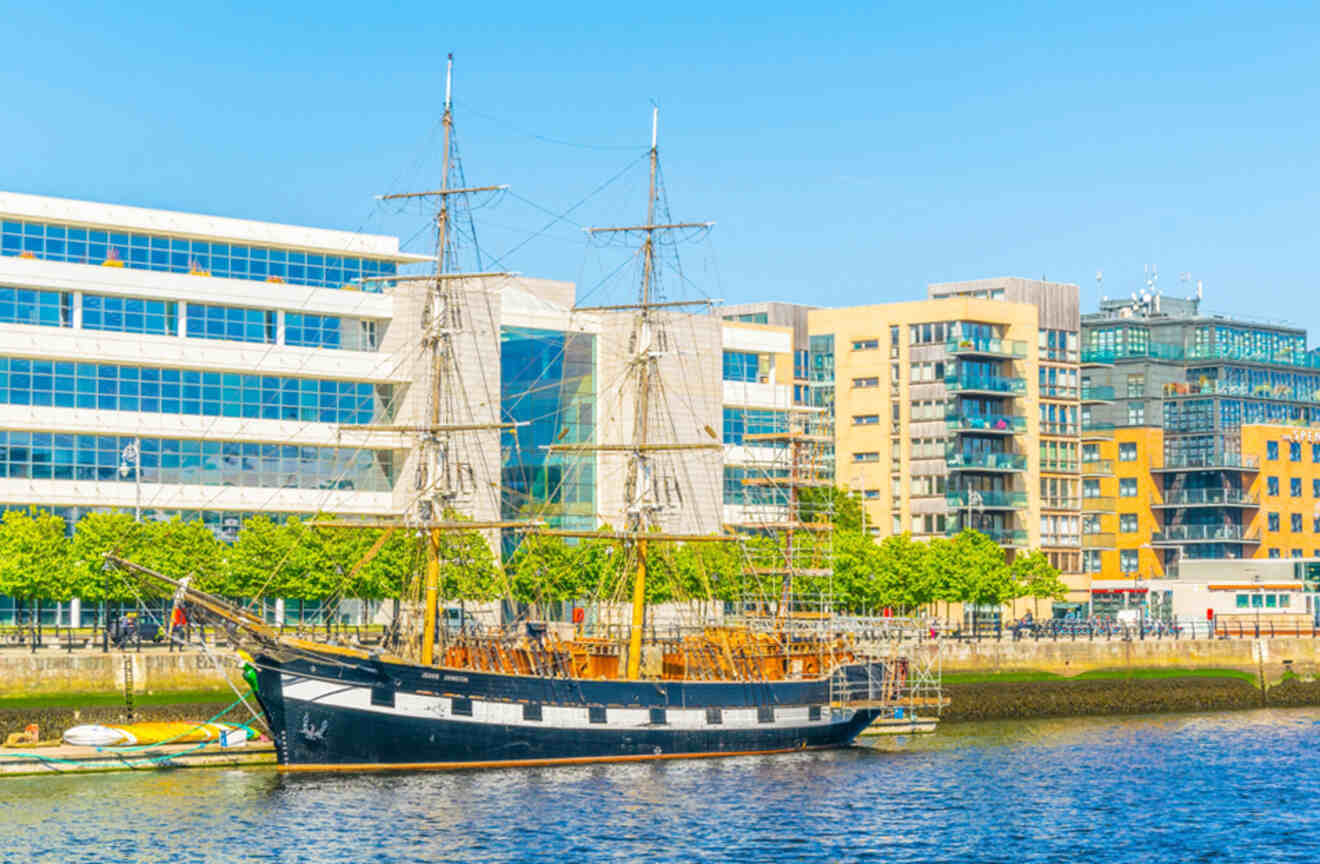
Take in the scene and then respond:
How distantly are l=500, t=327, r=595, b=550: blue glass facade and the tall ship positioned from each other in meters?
23.3

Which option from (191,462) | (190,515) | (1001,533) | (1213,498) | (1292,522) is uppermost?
(1213,498)

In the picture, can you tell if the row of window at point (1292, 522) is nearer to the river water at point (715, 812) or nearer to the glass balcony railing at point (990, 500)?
the glass balcony railing at point (990, 500)

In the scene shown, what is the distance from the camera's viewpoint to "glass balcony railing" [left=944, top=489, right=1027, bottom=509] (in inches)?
5922

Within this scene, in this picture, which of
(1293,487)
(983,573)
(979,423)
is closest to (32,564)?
(983,573)

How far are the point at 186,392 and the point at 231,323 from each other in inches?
182

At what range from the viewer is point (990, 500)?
151500mm

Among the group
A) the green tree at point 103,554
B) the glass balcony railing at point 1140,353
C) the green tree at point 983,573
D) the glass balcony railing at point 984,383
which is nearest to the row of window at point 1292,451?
the glass balcony railing at point 1140,353

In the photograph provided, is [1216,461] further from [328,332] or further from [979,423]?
[328,332]

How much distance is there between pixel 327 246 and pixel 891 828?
59.6 meters

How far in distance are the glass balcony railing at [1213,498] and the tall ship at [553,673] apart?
3181 inches

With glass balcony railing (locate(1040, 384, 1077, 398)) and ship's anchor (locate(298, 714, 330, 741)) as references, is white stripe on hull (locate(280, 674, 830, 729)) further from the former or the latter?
glass balcony railing (locate(1040, 384, 1077, 398))

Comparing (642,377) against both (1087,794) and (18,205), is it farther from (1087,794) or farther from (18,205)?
(18,205)

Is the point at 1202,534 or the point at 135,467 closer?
the point at 135,467

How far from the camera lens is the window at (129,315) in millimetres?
101750
